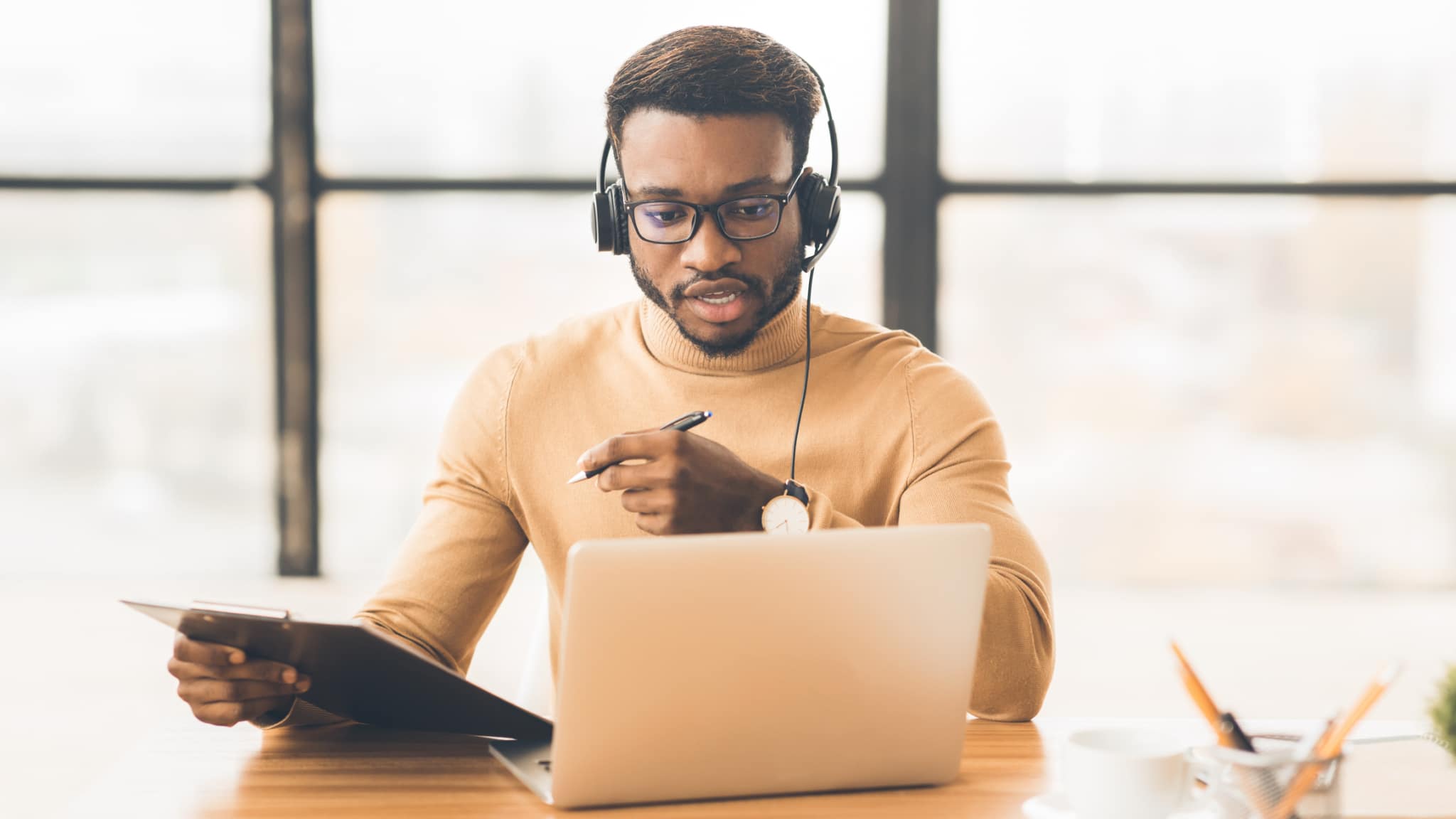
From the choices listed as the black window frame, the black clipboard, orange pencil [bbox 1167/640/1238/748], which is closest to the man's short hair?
the black clipboard

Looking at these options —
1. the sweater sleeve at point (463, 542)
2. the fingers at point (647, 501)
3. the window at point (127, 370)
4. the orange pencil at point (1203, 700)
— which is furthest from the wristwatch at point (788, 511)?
the window at point (127, 370)

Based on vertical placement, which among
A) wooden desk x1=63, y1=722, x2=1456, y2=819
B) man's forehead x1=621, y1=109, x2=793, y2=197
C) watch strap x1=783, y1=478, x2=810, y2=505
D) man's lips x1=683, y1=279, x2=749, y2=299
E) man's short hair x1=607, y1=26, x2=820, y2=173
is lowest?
wooden desk x1=63, y1=722, x2=1456, y2=819

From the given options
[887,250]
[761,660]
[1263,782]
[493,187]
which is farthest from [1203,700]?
[493,187]

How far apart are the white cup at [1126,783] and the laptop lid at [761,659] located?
114mm

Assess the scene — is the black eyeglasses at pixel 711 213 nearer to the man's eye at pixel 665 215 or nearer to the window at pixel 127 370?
the man's eye at pixel 665 215

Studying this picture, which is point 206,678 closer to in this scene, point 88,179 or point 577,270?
point 577,270

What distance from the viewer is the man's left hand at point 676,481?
1.19 metres

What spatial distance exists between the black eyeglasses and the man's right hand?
26.4 inches

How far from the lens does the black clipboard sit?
98cm

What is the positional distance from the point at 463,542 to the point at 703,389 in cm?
35

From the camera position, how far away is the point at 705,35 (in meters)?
1.57

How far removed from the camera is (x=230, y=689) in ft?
3.66

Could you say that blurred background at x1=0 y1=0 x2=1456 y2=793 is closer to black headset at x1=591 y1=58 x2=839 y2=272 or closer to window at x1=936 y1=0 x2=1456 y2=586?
window at x1=936 y1=0 x2=1456 y2=586

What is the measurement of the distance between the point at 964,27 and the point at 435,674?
221 cm
